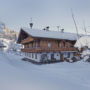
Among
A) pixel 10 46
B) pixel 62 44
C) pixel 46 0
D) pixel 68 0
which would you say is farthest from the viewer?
pixel 10 46

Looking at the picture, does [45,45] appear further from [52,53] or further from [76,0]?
[76,0]

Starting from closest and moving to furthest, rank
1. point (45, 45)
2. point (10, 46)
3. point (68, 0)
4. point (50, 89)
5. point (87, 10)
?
point (50, 89) → point (68, 0) → point (87, 10) → point (45, 45) → point (10, 46)

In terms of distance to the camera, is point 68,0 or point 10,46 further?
point 10,46

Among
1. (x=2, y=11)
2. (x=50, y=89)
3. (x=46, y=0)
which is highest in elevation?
(x=46, y=0)

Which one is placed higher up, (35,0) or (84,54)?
(35,0)

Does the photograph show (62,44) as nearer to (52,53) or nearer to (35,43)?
(52,53)

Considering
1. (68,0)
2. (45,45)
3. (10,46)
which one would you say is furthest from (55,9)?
(10,46)

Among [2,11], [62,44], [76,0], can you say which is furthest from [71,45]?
[2,11]

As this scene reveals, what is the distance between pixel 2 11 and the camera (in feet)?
48.4

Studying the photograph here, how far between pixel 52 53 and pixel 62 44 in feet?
11.1

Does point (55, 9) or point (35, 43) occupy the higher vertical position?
point (55, 9)

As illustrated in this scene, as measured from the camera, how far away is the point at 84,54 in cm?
1410

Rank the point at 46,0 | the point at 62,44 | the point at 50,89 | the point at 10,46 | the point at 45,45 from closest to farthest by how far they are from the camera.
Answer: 1. the point at 50,89
2. the point at 46,0
3. the point at 45,45
4. the point at 62,44
5. the point at 10,46

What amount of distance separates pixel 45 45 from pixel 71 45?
660cm
